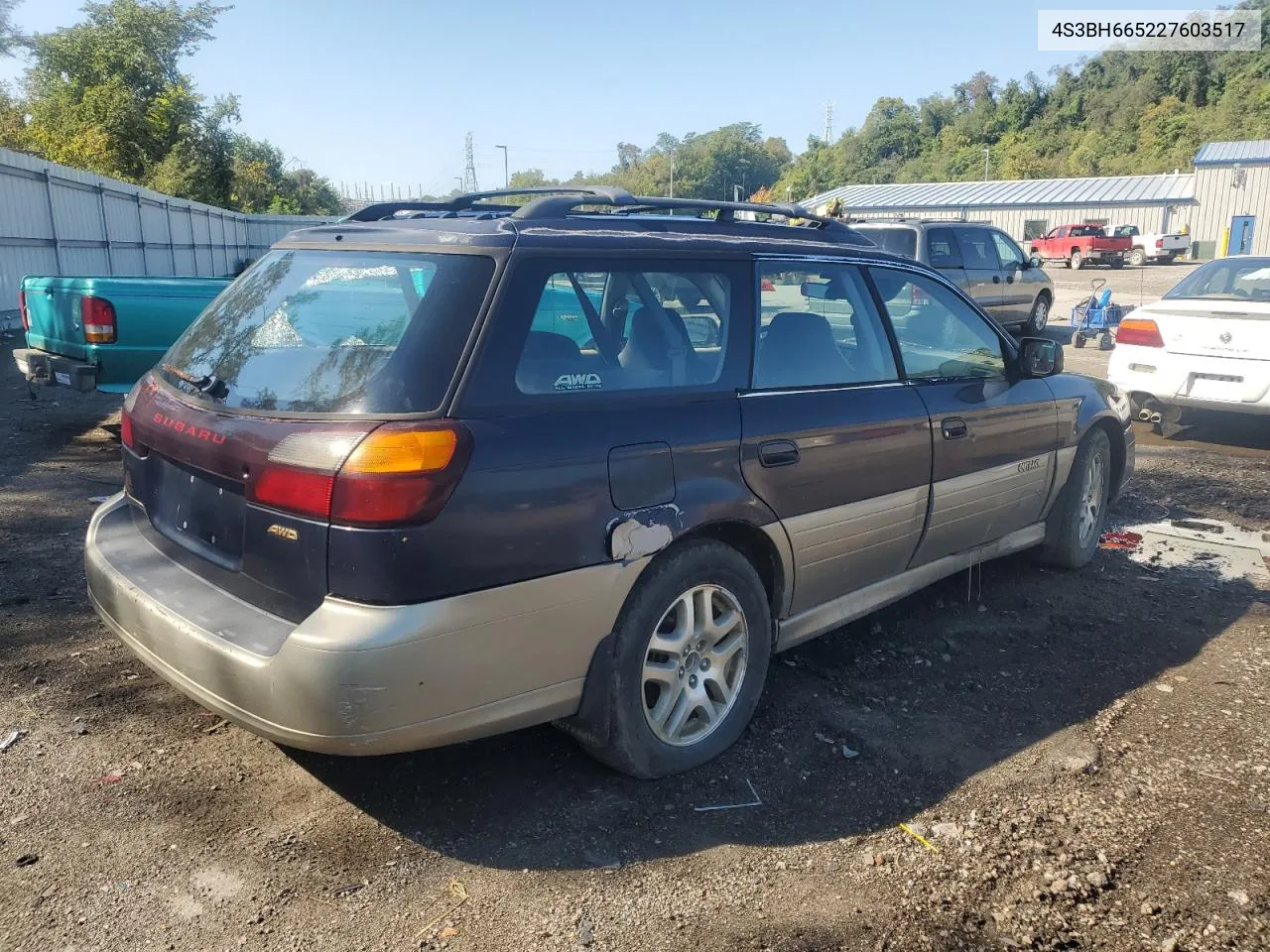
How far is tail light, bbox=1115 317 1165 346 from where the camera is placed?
862 centimetres

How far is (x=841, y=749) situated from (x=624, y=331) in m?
1.68

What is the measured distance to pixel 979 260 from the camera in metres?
14.4

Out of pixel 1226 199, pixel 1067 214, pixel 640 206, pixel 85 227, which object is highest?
pixel 1226 199

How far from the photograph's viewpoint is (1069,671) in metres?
4.27

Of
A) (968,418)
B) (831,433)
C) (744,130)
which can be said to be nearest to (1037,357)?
(968,418)

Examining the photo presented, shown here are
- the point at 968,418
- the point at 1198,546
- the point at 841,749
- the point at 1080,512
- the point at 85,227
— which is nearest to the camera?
the point at 841,749

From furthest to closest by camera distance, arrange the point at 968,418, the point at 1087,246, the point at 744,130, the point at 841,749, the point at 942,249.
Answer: the point at 744,130 < the point at 1087,246 < the point at 942,249 < the point at 968,418 < the point at 841,749

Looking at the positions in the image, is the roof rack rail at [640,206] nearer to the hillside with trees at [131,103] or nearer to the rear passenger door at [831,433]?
the rear passenger door at [831,433]

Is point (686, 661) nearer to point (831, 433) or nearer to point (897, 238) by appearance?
point (831, 433)

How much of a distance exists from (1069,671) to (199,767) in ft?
11.4

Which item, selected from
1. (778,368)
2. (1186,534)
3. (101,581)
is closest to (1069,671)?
(778,368)

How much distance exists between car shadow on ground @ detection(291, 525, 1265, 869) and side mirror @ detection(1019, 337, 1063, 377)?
3.92 ft

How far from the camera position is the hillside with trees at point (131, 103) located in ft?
115

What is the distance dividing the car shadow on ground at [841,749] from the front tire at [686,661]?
0.13 meters
